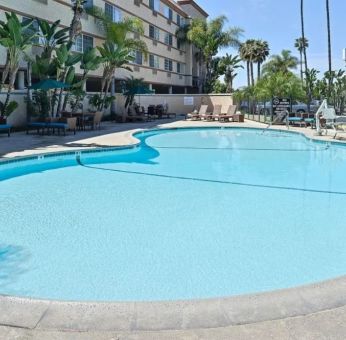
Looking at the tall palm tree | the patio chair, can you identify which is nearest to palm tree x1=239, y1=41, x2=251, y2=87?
the tall palm tree

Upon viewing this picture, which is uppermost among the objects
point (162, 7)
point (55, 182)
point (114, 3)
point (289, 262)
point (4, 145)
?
point (162, 7)

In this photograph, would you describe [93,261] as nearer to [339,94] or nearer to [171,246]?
[171,246]

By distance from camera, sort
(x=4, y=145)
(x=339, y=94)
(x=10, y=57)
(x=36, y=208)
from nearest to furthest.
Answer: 1. (x=36, y=208)
2. (x=4, y=145)
3. (x=10, y=57)
4. (x=339, y=94)

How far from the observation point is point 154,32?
4084 centimetres

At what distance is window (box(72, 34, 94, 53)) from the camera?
27.5 metres

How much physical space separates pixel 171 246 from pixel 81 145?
9.58 m

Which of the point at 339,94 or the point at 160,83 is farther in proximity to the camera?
the point at 339,94

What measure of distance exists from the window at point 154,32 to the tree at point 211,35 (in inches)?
235

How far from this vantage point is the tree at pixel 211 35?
153 ft

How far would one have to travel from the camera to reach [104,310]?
3.31 m

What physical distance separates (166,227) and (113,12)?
93.5ft

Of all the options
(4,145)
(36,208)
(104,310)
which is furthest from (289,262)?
(4,145)

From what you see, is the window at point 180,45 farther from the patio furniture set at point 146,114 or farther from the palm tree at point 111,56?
the palm tree at point 111,56

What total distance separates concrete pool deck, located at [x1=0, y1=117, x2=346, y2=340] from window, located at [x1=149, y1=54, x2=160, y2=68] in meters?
38.1
